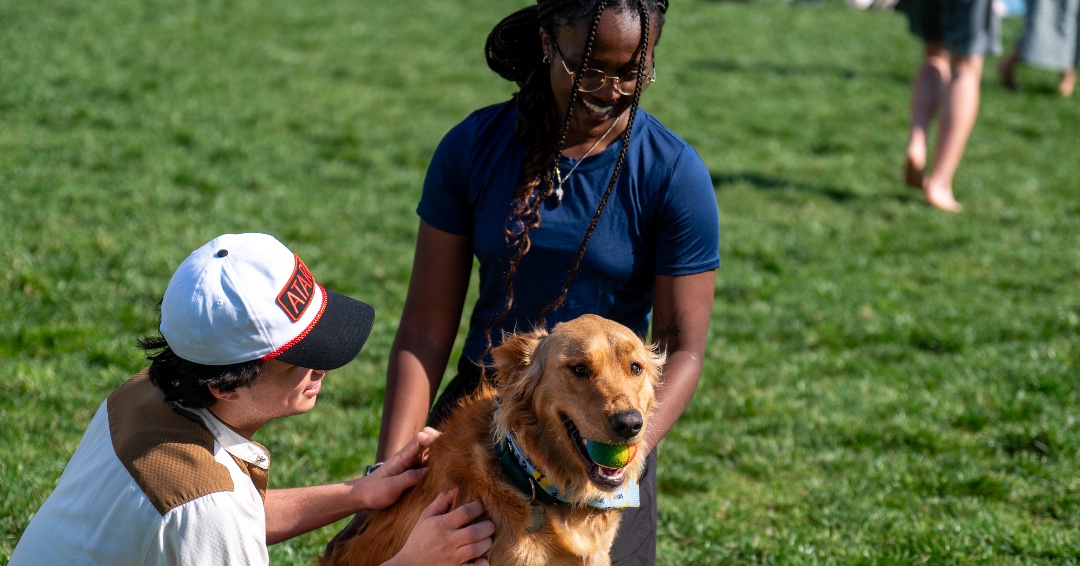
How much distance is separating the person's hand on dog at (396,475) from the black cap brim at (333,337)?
0.46 metres

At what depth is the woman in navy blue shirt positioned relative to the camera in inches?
133

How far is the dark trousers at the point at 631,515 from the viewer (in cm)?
340

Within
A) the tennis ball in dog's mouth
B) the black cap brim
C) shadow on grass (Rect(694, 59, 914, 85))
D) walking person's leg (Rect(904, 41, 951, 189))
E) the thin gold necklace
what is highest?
the thin gold necklace

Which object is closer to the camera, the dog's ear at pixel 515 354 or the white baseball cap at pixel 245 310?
the white baseball cap at pixel 245 310

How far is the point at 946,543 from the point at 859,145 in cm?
704

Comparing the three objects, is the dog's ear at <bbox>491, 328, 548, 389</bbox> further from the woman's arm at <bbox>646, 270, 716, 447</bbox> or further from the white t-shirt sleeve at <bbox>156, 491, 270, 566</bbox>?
the white t-shirt sleeve at <bbox>156, 491, 270, 566</bbox>

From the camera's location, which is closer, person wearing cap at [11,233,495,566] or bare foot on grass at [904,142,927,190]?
person wearing cap at [11,233,495,566]

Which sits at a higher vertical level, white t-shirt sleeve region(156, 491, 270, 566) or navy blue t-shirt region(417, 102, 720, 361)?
navy blue t-shirt region(417, 102, 720, 361)

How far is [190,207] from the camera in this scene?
7.70 meters

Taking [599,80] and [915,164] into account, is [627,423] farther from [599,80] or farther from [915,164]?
[915,164]

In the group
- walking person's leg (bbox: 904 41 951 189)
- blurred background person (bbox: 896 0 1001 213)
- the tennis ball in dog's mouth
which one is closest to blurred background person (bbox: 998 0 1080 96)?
blurred background person (bbox: 896 0 1001 213)

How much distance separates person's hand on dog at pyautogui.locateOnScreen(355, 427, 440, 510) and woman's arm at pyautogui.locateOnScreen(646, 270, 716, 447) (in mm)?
797

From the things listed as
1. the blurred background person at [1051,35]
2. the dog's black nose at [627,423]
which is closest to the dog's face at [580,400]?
the dog's black nose at [627,423]

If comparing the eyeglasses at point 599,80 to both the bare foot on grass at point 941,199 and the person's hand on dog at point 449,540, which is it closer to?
the person's hand on dog at point 449,540
